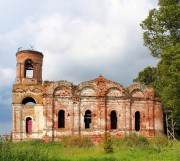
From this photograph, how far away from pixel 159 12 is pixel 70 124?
1291 centimetres

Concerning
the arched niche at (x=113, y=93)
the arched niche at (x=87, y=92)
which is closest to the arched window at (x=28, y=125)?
the arched niche at (x=87, y=92)

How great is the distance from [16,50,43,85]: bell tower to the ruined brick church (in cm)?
70

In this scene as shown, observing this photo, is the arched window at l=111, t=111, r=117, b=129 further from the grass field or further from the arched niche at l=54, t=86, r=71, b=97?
the arched niche at l=54, t=86, r=71, b=97

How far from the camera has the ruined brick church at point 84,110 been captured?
94.8ft

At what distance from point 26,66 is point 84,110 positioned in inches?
295

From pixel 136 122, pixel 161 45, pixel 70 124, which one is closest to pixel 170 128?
pixel 136 122

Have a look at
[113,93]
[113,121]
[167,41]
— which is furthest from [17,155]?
[113,121]

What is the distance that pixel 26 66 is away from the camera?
32438mm

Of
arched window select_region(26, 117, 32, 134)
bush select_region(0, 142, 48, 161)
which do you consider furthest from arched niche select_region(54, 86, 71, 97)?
bush select_region(0, 142, 48, 161)

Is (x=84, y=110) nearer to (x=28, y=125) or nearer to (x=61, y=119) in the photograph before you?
(x=61, y=119)

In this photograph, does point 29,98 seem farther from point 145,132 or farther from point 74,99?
point 145,132

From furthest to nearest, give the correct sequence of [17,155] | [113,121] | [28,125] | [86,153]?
1. [28,125]
2. [113,121]
3. [86,153]
4. [17,155]

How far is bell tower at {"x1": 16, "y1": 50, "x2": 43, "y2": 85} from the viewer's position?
104ft

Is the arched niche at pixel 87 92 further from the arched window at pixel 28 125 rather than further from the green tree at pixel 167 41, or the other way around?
the green tree at pixel 167 41
